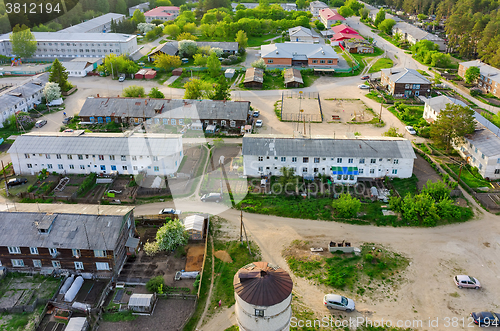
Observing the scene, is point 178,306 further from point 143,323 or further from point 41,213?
point 41,213

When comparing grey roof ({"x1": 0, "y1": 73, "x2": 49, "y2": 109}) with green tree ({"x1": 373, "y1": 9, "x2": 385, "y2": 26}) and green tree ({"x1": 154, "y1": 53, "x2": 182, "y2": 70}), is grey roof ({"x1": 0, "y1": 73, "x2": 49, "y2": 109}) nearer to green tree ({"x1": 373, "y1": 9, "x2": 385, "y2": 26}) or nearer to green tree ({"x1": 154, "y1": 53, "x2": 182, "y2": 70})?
green tree ({"x1": 154, "y1": 53, "x2": 182, "y2": 70})

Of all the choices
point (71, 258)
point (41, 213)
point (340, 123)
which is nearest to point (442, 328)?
point (71, 258)

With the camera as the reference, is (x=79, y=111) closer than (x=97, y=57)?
Yes

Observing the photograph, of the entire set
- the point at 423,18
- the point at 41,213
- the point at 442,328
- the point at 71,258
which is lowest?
the point at 442,328

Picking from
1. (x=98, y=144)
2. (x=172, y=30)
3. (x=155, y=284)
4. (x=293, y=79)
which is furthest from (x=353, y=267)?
(x=172, y=30)

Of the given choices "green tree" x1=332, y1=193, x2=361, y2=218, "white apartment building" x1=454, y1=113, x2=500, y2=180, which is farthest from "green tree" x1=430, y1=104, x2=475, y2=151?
"green tree" x1=332, y1=193, x2=361, y2=218

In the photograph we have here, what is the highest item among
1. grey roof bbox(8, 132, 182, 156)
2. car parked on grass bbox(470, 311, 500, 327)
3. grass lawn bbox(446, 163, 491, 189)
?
grey roof bbox(8, 132, 182, 156)
